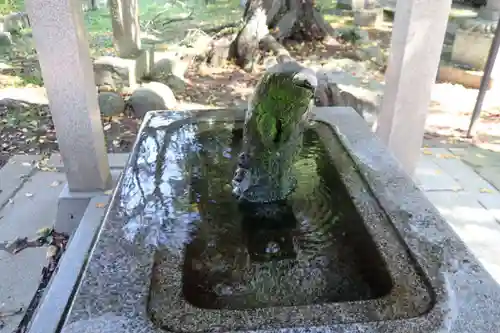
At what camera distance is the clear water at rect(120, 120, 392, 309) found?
1768mm

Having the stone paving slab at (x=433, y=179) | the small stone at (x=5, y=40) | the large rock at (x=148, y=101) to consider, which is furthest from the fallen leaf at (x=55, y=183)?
the small stone at (x=5, y=40)

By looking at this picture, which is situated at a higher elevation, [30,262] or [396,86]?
[396,86]

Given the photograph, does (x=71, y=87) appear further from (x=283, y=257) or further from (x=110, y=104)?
(x=110, y=104)

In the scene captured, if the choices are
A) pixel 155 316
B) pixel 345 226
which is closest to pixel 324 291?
pixel 345 226

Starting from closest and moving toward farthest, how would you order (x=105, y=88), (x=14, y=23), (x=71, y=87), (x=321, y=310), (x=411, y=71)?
(x=321, y=310)
(x=71, y=87)
(x=411, y=71)
(x=105, y=88)
(x=14, y=23)

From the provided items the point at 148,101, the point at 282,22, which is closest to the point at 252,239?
the point at 148,101

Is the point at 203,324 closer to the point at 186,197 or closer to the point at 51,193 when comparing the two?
the point at 186,197

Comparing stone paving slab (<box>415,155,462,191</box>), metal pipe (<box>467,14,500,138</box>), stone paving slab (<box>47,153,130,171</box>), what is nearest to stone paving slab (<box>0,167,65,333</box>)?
stone paving slab (<box>47,153,130,171</box>)

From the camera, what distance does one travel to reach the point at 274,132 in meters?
2.11

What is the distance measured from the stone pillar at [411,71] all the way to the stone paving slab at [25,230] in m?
2.73

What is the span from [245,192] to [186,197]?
308 millimetres

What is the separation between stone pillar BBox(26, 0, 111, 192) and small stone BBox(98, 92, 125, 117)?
87.9 inches

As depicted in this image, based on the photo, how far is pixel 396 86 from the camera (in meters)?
3.19

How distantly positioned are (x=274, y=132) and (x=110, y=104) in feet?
12.6
